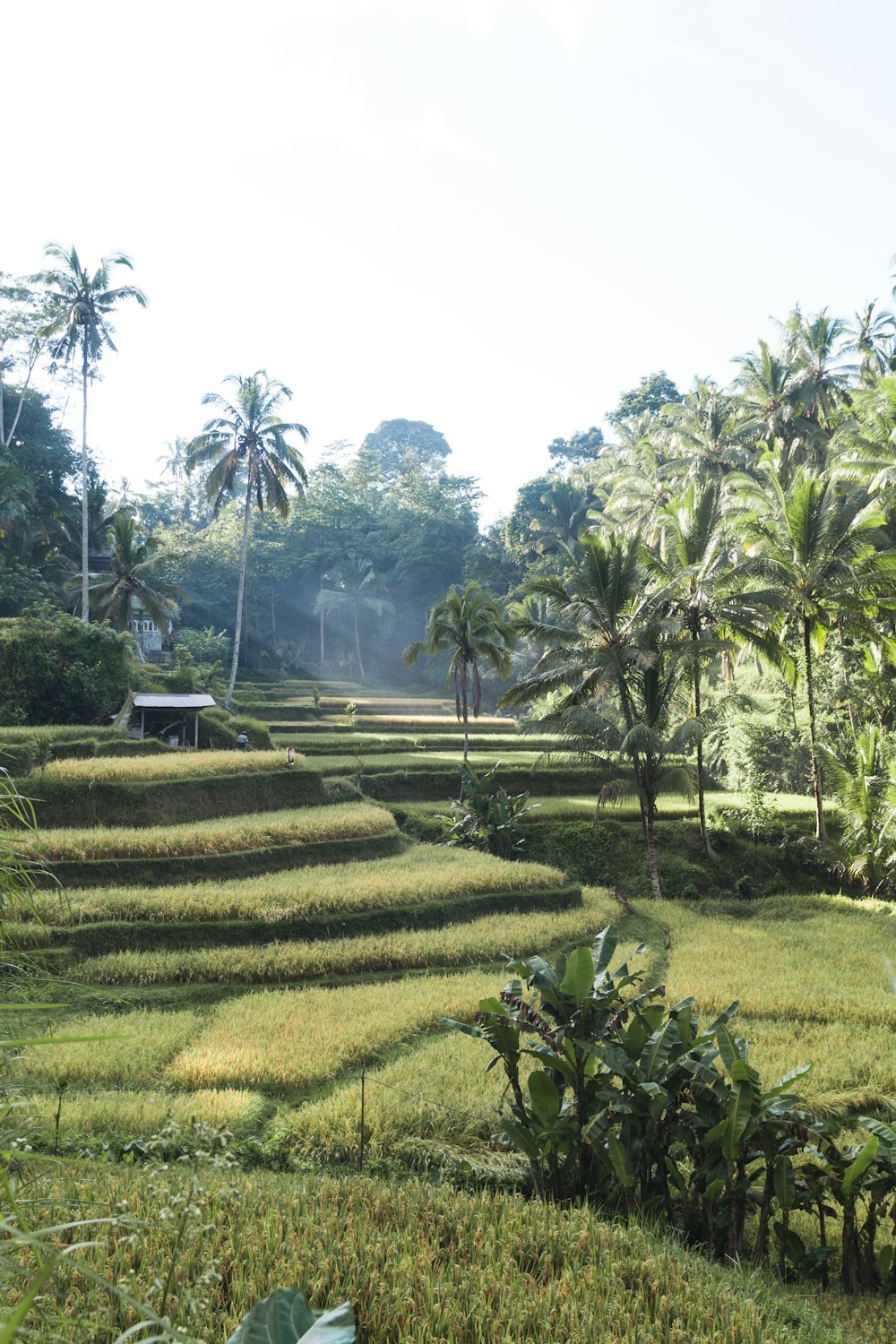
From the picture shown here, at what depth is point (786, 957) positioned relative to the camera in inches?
446

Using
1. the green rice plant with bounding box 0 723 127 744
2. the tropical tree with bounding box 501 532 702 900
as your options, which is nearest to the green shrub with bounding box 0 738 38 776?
the green rice plant with bounding box 0 723 127 744

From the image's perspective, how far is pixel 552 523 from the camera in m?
44.3

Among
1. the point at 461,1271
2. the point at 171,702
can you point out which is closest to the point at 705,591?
the point at 171,702

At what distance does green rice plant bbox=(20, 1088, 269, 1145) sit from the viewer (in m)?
5.98

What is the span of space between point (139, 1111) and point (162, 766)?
8939 millimetres

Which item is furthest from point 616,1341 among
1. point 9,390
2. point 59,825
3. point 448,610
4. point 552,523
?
point 552,523

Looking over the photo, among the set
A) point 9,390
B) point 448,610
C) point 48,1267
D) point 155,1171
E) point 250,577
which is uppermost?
point 9,390

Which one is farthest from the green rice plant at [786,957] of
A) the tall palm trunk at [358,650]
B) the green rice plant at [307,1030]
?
the tall palm trunk at [358,650]

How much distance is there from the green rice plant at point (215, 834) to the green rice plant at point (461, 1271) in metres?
7.86

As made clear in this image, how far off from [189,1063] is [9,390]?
3525 cm

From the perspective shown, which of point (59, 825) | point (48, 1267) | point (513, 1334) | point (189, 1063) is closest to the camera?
point (48, 1267)

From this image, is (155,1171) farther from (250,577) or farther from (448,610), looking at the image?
(250,577)

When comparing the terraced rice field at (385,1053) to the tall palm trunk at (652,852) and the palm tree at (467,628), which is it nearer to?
the tall palm trunk at (652,852)

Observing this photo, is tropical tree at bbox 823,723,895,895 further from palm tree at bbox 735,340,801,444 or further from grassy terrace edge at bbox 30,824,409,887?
palm tree at bbox 735,340,801,444
